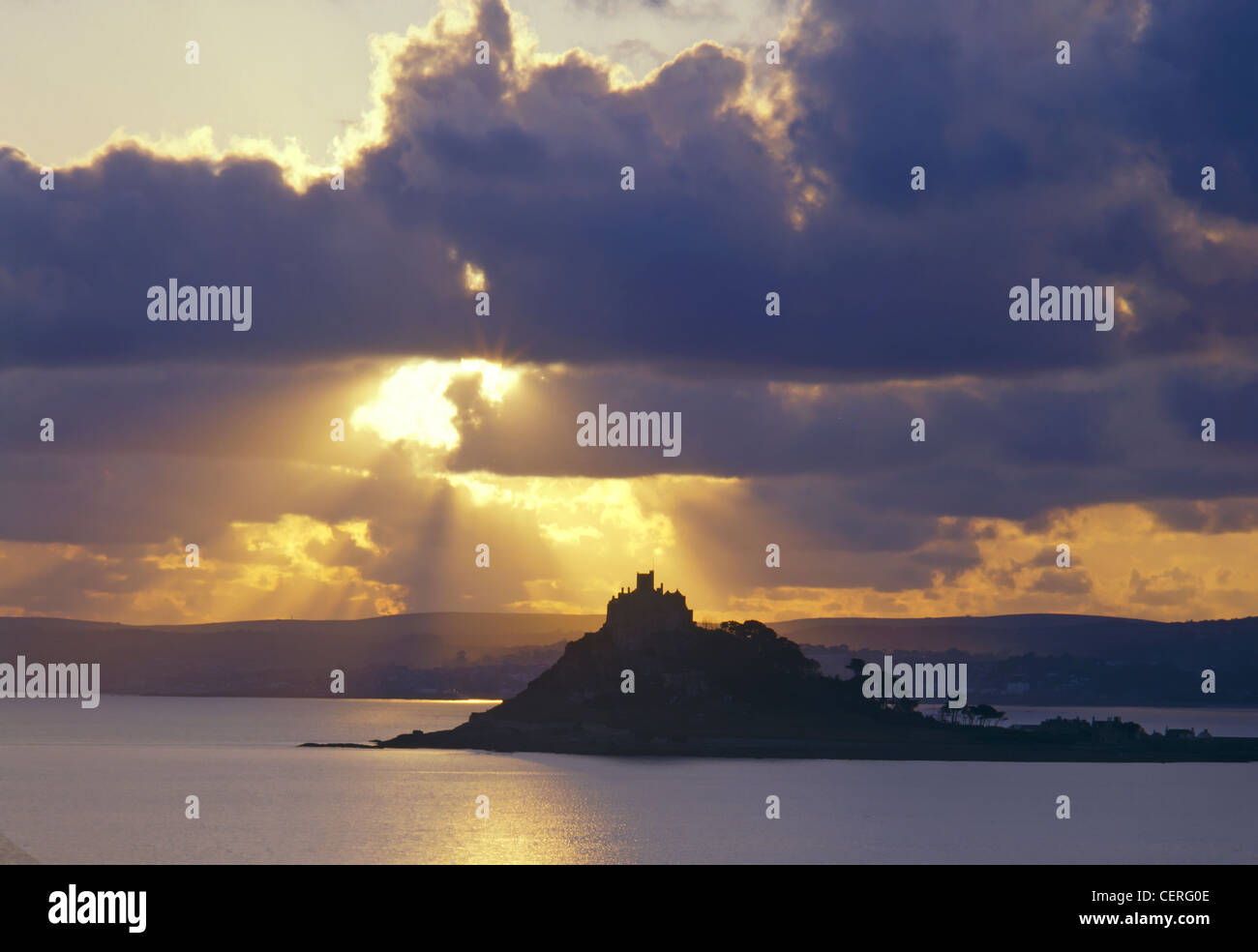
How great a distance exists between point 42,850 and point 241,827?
22459mm

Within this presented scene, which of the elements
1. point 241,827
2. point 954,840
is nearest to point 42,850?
point 241,827

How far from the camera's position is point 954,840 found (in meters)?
154

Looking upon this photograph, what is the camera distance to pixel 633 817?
177625 millimetres
